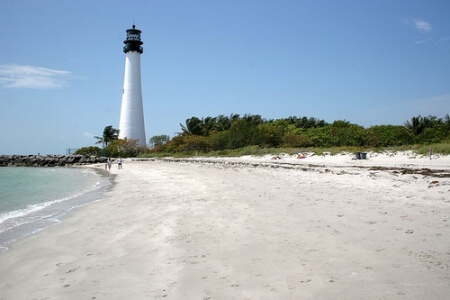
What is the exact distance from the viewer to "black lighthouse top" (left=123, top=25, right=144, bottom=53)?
200ft

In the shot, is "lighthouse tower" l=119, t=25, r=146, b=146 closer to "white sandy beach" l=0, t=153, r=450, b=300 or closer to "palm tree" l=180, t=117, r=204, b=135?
"palm tree" l=180, t=117, r=204, b=135

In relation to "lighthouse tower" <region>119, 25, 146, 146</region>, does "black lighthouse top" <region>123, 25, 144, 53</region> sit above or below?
above

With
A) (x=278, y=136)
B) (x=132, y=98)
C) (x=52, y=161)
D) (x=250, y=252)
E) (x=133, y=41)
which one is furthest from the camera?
(x=133, y=41)

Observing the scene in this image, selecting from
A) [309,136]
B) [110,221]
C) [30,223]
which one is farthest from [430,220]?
[309,136]

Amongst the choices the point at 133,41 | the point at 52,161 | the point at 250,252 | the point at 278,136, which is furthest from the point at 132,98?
the point at 250,252

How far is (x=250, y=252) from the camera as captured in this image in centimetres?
453

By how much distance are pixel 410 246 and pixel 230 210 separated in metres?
3.84

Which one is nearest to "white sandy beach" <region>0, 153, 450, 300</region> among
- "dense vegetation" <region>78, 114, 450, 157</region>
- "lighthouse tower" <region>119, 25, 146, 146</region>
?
"dense vegetation" <region>78, 114, 450, 157</region>

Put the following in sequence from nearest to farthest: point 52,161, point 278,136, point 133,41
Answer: point 278,136 → point 52,161 → point 133,41

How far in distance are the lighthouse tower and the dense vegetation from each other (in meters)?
2.93

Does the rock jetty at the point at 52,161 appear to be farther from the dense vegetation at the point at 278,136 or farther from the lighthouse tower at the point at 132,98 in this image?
the lighthouse tower at the point at 132,98

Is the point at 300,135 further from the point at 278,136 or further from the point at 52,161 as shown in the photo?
the point at 52,161

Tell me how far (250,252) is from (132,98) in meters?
58.0

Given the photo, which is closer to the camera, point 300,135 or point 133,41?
point 300,135
